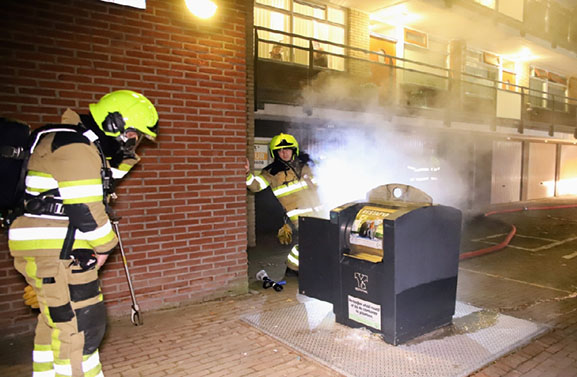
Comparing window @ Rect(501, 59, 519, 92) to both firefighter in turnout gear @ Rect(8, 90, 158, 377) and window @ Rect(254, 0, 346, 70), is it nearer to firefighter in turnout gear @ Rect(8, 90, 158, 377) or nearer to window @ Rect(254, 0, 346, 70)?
window @ Rect(254, 0, 346, 70)

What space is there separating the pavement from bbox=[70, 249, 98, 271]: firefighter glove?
3.45 feet

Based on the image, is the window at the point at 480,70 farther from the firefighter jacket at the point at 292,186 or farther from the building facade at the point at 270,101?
the firefighter jacket at the point at 292,186

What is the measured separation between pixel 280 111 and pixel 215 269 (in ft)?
17.6

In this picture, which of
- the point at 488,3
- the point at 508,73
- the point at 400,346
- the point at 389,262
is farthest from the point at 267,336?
the point at 508,73

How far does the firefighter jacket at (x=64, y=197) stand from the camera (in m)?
2.54

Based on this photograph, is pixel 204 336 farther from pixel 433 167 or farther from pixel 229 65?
pixel 433 167

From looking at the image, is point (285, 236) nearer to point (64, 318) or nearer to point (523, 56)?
A: point (64, 318)

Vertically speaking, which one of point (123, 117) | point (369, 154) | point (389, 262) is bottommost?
point (389, 262)

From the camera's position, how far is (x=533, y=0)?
1772 cm

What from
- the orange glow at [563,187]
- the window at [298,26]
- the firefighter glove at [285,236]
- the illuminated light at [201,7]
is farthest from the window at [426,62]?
the illuminated light at [201,7]

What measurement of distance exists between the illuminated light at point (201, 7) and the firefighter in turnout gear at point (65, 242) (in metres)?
2.33

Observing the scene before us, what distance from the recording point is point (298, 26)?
11586 millimetres

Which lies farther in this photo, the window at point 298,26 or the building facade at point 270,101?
the window at point 298,26

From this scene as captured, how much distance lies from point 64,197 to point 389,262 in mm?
2525
